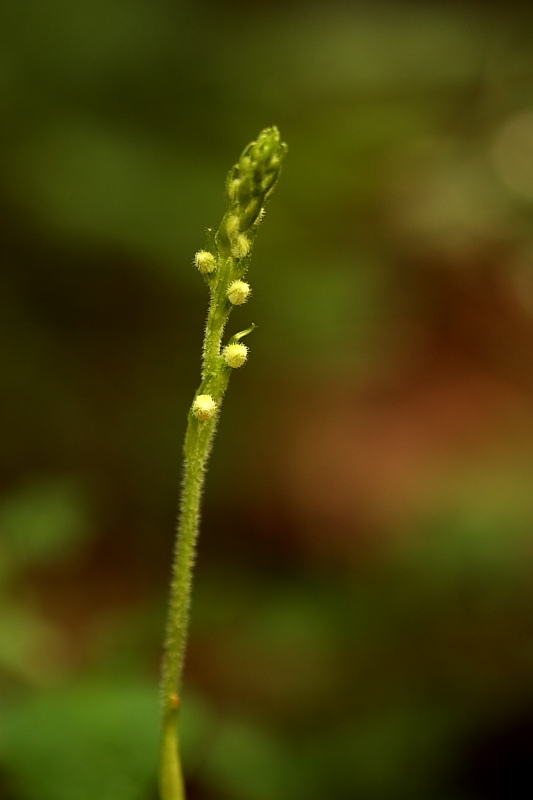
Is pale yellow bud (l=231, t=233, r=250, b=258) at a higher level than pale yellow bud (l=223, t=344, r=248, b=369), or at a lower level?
higher

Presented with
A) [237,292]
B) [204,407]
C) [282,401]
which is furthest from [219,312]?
[282,401]

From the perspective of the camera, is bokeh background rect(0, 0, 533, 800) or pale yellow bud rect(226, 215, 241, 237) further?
bokeh background rect(0, 0, 533, 800)

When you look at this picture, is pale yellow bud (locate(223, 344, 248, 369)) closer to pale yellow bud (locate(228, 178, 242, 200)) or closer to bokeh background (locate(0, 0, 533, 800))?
pale yellow bud (locate(228, 178, 242, 200))

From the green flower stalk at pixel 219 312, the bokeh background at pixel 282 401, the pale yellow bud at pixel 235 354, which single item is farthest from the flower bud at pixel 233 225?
the bokeh background at pixel 282 401

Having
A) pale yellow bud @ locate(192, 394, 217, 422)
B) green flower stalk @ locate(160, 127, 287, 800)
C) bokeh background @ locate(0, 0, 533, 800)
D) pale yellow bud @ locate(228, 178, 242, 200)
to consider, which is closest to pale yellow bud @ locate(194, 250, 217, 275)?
green flower stalk @ locate(160, 127, 287, 800)

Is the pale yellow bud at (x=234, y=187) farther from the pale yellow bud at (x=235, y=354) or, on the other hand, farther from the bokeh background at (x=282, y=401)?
the bokeh background at (x=282, y=401)

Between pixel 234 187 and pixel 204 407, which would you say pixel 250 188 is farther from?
pixel 204 407

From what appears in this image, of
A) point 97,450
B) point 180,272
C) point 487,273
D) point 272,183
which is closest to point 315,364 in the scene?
point 180,272

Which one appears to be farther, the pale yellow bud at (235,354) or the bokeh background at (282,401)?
the bokeh background at (282,401)
